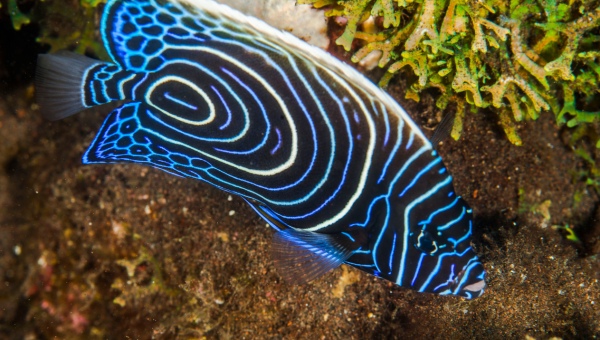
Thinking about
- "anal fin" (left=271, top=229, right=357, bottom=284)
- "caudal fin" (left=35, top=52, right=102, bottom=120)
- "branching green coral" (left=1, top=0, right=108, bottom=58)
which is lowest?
"branching green coral" (left=1, top=0, right=108, bottom=58)

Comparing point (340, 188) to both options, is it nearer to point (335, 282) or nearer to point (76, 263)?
point (335, 282)

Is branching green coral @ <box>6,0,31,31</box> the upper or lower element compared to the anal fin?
lower

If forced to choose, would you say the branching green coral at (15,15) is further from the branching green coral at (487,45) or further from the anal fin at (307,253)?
the anal fin at (307,253)

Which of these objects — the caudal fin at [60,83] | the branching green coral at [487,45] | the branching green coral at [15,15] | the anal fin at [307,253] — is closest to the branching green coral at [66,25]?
A: the branching green coral at [15,15]

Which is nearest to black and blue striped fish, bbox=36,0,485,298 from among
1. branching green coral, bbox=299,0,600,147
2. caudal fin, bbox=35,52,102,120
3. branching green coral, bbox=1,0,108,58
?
caudal fin, bbox=35,52,102,120

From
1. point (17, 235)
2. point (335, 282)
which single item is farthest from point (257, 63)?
point (17, 235)

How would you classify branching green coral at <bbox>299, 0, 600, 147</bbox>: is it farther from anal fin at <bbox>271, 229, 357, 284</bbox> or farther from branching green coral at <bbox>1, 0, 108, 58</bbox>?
branching green coral at <bbox>1, 0, 108, 58</bbox>

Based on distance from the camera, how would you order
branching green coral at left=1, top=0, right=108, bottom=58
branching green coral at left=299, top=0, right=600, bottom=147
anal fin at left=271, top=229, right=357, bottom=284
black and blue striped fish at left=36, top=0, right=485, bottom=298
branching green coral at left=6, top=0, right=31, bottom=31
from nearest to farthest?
black and blue striped fish at left=36, top=0, right=485, bottom=298
anal fin at left=271, top=229, right=357, bottom=284
branching green coral at left=299, top=0, right=600, bottom=147
branching green coral at left=6, top=0, right=31, bottom=31
branching green coral at left=1, top=0, right=108, bottom=58

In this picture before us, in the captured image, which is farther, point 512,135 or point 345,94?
point 512,135
